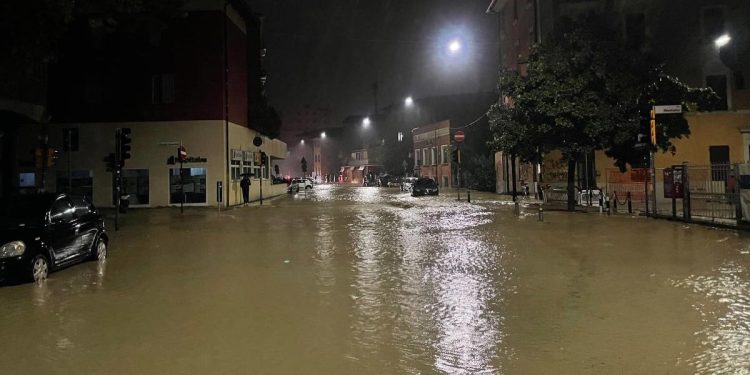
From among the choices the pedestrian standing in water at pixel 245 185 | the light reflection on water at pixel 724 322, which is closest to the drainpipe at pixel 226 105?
the pedestrian standing in water at pixel 245 185

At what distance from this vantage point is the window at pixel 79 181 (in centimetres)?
3397

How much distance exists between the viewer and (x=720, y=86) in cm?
3444

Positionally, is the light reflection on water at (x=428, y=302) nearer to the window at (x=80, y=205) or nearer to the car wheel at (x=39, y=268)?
the car wheel at (x=39, y=268)

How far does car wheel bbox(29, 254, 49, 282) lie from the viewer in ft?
34.1

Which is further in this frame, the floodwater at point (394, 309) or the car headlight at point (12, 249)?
the car headlight at point (12, 249)

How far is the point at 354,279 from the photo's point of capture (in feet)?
33.8

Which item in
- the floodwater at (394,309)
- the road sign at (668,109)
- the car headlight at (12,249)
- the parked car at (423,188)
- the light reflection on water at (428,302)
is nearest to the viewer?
the floodwater at (394,309)

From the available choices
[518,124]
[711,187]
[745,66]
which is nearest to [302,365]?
[711,187]

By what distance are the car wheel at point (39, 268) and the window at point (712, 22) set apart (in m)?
36.6

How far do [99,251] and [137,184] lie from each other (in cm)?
2218

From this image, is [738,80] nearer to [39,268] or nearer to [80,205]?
[80,205]

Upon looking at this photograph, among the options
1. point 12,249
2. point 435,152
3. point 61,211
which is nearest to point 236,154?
point 61,211

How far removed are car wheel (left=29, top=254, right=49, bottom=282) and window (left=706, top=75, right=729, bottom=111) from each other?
3461cm

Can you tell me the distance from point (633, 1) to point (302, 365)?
36.6 meters
